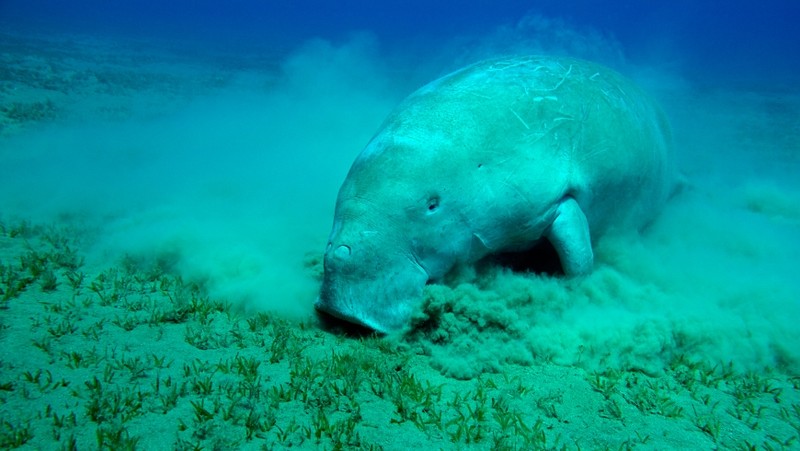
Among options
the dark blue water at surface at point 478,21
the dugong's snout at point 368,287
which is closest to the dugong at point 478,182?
the dugong's snout at point 368,287

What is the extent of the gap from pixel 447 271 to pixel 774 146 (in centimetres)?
1270

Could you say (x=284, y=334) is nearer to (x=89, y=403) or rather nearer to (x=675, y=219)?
(x=89, y=403)

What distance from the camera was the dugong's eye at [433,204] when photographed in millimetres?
2873

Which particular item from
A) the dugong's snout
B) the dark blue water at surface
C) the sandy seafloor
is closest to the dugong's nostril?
the dugong's snout

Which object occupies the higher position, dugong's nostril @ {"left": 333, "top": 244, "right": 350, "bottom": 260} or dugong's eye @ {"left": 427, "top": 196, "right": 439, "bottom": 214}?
dugong's eye @ {"left": 427, "top": 196, "right": 439, "bottom": 214}

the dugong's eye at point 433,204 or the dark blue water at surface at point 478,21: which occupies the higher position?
the dark blue water at surface at point 478,21

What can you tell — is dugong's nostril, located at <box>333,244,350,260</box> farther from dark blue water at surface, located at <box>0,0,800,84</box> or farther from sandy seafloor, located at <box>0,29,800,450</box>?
dark blue water at surface, located at <box>0,0,800,84</box>

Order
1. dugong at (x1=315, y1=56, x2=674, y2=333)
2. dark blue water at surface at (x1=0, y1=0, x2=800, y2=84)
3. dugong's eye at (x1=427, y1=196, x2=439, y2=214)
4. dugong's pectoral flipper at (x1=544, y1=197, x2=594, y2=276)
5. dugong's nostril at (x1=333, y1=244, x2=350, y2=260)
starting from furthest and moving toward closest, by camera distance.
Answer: dark blue water at surface at (x1=0, y1=0, x2=800, y2=84)
dugong's pectoral flipper at (x1=544, y1=197, x2=594, y2=276)
dugong's eye at (x1=427, y1=196, x2=439, y2=214)
dugong at (x1=315, y1=56, x2=674, y2=333)
dugong's nostril at (x1=333, y1=244, x2=350, y2=260)

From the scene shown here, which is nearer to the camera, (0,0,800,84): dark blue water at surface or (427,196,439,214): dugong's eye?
(427,196,439,214): dugong's eye

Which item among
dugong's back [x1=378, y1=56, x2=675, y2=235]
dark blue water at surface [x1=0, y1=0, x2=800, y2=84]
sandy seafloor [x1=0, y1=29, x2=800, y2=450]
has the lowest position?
sandy seafloor [x1=0, y1=29, x2=800, y2=450]

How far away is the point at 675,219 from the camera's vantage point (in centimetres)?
552

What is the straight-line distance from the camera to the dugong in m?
2.74

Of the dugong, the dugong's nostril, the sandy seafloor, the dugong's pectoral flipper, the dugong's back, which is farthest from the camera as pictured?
the dugong's pectoral flipper

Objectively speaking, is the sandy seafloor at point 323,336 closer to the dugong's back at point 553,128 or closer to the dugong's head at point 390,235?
the dugong's head at point 390,235
